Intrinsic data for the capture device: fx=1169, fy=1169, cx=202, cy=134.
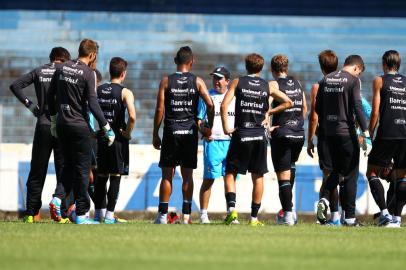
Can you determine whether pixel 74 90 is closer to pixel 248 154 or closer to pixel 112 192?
pixel 112 192

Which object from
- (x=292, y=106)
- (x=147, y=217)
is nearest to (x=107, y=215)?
(x=292, y=106)

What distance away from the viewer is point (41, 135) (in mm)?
14086

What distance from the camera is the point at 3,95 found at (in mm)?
24953

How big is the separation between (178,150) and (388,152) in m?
2.54

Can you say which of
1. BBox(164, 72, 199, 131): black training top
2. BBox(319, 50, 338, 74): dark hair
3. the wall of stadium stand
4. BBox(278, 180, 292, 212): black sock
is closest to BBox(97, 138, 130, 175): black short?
BBox(164, 72, 199, 131): black training top

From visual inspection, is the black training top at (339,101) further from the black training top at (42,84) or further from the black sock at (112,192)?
the black training top at (42,84)

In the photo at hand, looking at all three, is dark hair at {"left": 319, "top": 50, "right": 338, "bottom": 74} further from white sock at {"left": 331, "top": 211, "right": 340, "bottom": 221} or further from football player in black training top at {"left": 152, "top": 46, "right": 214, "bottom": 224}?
white sock at {"left": 331, "top": 211, "right": 340, "bottom": 221}

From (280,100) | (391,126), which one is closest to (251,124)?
(280,100)

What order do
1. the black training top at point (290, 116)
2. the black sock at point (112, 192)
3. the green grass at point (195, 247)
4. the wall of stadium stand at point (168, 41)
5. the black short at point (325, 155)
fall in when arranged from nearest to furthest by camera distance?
the green grass at point (195, 247), the black short at point (325, 155), the black training top at point (290, 116), the black sock at point (112, 192), the wall of stadium stand at point (168, 41)

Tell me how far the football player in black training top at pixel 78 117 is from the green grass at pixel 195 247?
0.67 m

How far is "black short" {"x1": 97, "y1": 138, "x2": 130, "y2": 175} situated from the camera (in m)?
14.4

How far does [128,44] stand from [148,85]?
3.64 ft

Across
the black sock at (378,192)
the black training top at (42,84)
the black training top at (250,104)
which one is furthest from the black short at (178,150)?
the black sock at (378,192)

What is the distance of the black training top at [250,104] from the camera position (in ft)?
45.3
